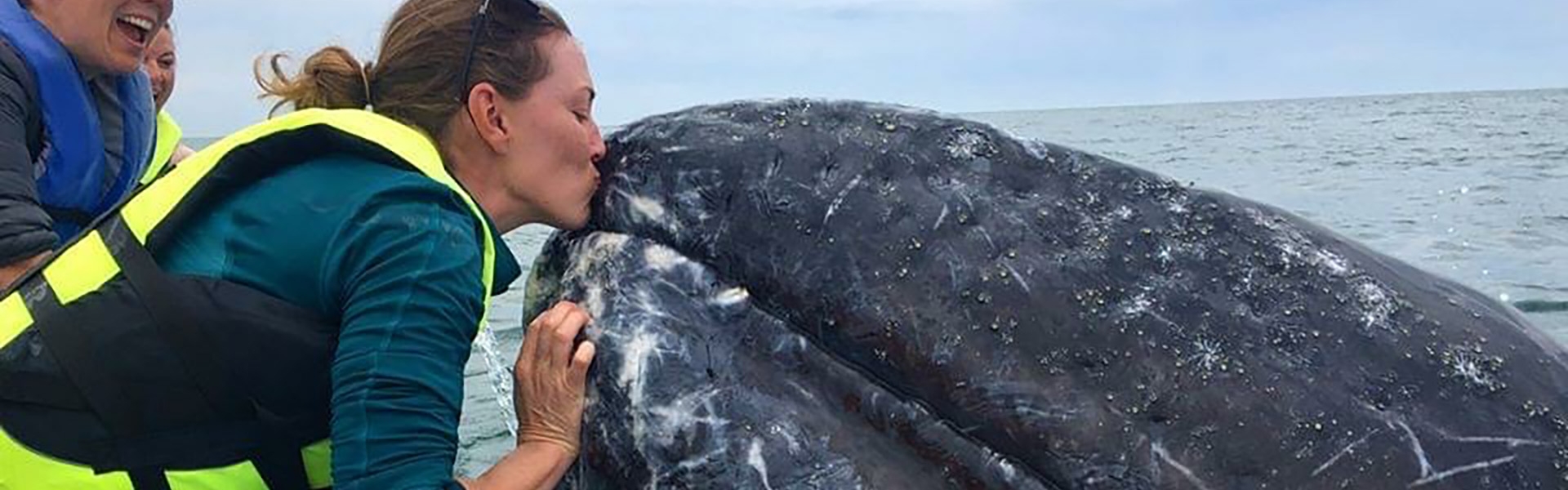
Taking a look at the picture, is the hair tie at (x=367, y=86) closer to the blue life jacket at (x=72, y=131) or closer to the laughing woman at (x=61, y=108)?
the laughing woman at (x=61, y=108)

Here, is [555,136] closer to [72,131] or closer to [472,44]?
[472,44]

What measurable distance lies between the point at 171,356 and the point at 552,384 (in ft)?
2.78

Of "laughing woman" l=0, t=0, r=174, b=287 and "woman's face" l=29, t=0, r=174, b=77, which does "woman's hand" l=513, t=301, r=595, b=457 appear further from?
"woman's face" l=29, t=0, r=174, b=77

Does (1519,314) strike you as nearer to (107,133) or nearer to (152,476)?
(152,476)

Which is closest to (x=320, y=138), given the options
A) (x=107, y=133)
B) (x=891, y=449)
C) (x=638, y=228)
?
(x=638, y=228)

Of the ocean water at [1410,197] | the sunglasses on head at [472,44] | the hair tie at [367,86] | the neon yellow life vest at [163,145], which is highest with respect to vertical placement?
the sunglasses on head at [472,44]

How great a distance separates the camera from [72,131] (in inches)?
215

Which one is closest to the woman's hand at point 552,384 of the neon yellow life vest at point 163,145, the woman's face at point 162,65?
the neon yellow life vest at point 163,145

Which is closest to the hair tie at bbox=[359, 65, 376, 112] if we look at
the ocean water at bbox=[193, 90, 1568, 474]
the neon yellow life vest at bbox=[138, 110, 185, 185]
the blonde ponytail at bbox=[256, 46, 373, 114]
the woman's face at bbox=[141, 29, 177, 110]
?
the blonde ponytail at bbox=[256, 46, 373, 114]

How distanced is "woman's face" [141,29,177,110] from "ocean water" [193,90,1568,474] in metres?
2.51

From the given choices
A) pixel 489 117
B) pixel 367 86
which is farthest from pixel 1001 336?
pixel 367 86

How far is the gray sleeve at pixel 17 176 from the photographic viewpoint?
4414mm

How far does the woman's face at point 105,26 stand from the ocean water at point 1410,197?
299 cm

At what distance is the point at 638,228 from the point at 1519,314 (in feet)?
7.41
